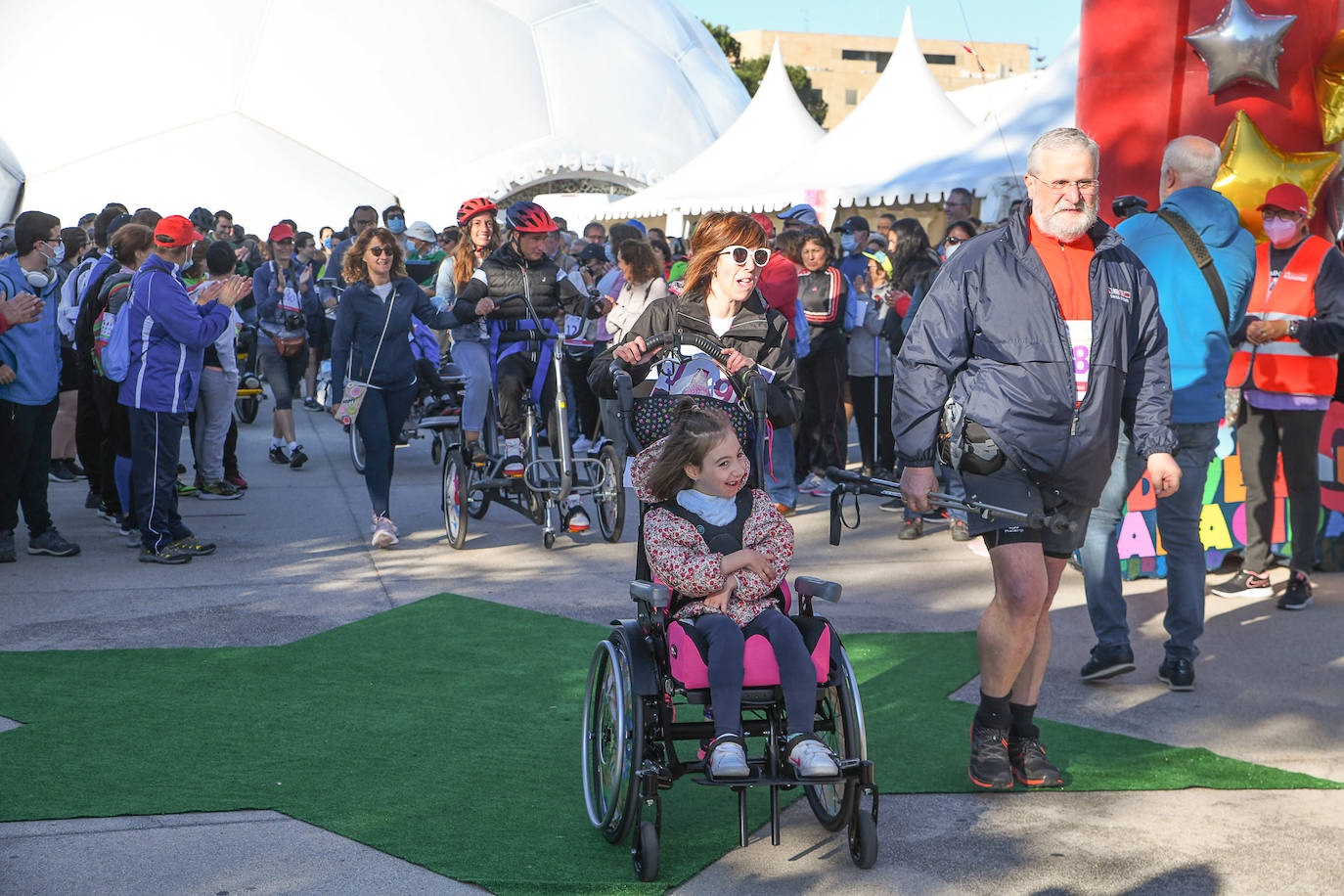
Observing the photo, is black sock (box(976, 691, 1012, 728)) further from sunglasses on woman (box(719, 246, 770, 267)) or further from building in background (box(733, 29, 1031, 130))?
building in background (box(733, 29, 1031, 130))

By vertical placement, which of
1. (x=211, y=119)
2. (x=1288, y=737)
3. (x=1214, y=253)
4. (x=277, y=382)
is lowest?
(x=1288, y=737)

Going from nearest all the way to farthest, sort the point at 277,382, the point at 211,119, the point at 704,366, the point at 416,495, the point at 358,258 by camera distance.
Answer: the point at 704,366
the point at 358,258
the point at 416,495
the point at 277,382
the point at 211,119

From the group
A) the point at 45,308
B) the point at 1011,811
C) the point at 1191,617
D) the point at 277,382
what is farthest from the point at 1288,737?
the point at 277,382

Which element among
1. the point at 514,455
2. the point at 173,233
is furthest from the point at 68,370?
the point at 514,455

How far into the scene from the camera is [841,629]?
6789 millimetres

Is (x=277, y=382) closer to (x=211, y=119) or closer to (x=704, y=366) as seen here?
(x=704, y=366)

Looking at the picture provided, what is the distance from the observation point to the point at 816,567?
8.21 metres

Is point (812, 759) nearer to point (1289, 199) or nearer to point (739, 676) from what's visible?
point (739, 676)

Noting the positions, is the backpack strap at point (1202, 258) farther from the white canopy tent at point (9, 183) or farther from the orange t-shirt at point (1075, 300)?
the white canopy tent at point (9, 183)

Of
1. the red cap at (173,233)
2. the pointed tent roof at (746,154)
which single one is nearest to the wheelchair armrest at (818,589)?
the red cap at (173,233)

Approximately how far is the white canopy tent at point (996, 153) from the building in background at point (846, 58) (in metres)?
81.5

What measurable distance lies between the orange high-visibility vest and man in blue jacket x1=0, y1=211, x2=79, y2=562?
21.3 ft

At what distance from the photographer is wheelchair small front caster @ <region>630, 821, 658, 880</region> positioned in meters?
3.81

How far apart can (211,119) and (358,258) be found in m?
29.1
